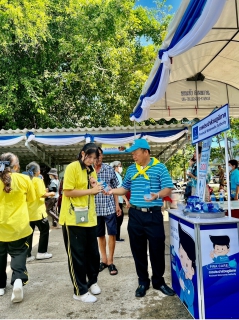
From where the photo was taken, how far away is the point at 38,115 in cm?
1078

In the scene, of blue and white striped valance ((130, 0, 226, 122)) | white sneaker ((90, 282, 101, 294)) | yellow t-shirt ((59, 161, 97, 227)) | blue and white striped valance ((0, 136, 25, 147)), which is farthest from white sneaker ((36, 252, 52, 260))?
blue and white striped valance ((0, 136, 25, 147))

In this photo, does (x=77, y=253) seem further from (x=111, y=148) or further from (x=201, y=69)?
(x=111, y=148)

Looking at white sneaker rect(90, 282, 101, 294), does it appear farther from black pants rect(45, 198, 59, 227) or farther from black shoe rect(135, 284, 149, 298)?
black pants rect(45, 198, 59, 227)

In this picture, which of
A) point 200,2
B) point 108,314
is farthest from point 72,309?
point 200,2

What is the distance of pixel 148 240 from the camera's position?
116 inches

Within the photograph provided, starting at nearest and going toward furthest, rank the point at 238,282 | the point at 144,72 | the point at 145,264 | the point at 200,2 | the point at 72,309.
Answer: the point at 200,2 → the point at 238,282 → the point at 72,309 → the point at 145,264 → the point at 144,72

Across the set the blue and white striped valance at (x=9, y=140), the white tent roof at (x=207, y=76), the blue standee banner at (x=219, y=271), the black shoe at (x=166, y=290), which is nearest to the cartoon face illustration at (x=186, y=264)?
the blue standee banner at (x=219, y=271)

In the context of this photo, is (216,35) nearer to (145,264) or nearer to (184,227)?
(184,227)

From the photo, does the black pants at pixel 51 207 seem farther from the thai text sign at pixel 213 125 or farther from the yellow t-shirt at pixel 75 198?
the thai text sign at pixel 213 125

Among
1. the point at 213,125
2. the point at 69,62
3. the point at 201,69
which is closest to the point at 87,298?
the point at 213,125

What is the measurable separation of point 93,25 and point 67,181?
925cm

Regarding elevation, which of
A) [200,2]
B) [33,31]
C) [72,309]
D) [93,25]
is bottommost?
[72,309]

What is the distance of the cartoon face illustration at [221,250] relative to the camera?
222 cm

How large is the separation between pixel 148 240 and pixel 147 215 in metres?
0.30
